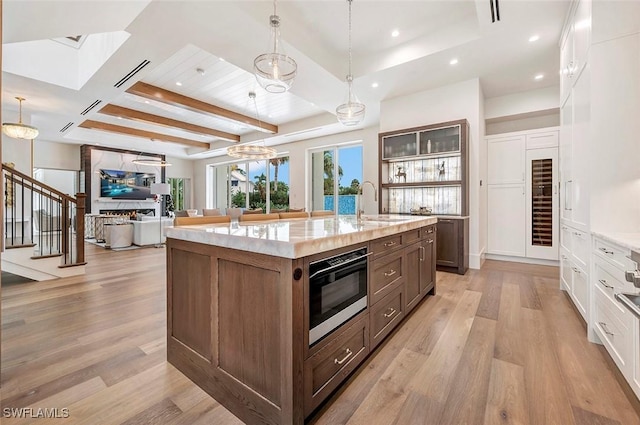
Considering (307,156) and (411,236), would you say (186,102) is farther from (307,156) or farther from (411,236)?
(411,236)

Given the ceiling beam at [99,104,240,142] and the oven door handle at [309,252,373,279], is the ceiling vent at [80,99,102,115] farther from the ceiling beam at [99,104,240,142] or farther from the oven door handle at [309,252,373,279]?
the oven door handle at [309,252,373,279]

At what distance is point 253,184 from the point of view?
9.92m

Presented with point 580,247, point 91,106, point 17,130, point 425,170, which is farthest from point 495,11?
point 17,130

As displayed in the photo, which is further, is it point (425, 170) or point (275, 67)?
point (425, 170)

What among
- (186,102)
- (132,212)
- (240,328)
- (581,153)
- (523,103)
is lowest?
(240,328)

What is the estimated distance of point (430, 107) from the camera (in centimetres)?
479

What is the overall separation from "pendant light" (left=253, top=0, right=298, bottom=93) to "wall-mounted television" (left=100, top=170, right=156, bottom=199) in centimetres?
919

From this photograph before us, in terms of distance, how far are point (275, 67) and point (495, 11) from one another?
2403mm

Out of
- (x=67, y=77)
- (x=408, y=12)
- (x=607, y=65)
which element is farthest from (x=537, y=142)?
(x=67, y=77)

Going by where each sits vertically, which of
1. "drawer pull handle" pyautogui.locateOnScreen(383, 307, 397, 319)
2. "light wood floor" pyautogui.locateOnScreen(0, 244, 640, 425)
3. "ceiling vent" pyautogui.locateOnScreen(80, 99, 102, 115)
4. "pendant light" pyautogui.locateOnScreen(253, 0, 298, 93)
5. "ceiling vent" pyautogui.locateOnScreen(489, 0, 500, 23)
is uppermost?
"ceiling vent" pyautogui.locateOnScreen(489, 0, 500, 23)

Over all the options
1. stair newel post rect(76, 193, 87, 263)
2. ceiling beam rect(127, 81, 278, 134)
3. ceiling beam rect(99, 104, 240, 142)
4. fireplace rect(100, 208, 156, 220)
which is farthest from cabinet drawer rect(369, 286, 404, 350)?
fireplace rect(100, 208, 156, 220)

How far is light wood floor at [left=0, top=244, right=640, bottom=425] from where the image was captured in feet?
4.86

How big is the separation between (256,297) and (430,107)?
463 centimetres

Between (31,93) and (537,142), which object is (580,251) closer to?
(537,142)
